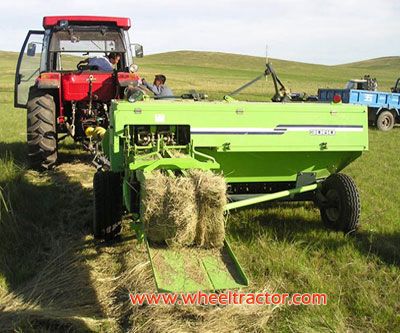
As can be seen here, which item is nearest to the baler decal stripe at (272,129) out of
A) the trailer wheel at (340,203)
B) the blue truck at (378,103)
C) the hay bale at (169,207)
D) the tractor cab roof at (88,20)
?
the trailer wheel at (340,203)

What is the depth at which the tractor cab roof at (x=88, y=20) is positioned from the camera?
7641 mm

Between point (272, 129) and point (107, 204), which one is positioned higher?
point (272, 129)

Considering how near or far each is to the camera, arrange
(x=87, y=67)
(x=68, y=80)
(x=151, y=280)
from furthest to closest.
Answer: (x=87, y=67), (x=68, y=80), (x=151, y=280)

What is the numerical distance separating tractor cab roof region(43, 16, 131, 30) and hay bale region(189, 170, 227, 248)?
5173 mm

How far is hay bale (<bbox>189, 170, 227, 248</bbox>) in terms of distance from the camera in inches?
129

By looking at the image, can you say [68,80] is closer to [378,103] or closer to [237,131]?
[237,131]

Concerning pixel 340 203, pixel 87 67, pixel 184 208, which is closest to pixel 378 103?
pixel 87 67

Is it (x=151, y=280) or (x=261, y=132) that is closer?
(x=151, y=280)

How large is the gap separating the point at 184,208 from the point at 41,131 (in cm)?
438

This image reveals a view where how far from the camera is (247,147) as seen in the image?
15.0 feet

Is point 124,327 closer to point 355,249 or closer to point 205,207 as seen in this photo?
point 205,207

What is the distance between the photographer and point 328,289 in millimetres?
3533

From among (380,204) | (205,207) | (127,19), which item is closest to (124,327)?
(205,207)

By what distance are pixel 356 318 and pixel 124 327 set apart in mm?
1484
